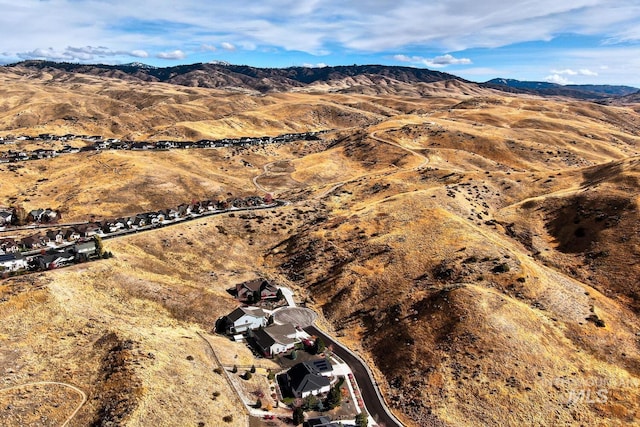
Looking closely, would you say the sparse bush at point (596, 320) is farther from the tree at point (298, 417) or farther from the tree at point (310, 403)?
the tree at point (298, 417)

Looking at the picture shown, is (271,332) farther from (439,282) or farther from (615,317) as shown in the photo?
(615,317)

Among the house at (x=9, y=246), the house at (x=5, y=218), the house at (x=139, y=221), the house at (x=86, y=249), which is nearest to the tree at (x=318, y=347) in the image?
the house at (x=86, y=249)

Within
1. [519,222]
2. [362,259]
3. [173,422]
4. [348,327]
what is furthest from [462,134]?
[173,422]

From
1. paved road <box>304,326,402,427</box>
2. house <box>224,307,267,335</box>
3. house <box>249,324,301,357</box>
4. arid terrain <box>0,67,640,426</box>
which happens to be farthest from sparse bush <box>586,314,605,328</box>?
house <box>224,307,267,335</box>

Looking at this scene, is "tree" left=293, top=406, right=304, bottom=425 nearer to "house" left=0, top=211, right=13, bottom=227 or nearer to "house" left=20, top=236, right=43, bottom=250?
"house" left=20, top=236, right=43, bottom=250

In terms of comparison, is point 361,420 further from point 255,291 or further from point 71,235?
point 71,235

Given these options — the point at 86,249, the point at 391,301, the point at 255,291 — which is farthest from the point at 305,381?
the point at 86,249
